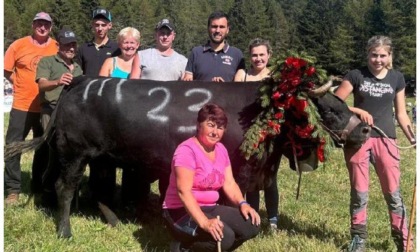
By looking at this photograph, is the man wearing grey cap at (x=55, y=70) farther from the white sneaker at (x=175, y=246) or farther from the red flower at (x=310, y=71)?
the red flower at (x=310, y=71)

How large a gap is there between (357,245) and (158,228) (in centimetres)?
205

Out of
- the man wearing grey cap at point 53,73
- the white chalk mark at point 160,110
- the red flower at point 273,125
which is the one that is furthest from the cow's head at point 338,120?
the man wearing grey cap at point 53,73

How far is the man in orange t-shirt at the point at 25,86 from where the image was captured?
6.54m

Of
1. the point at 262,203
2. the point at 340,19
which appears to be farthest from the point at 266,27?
the point at 262,203

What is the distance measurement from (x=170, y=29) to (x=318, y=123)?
6.98ft

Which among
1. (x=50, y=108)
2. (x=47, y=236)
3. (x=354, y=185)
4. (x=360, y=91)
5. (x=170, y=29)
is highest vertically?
(x=170, y=29)

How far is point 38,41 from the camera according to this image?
21.9 feet

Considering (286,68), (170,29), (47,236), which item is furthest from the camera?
(170,29)

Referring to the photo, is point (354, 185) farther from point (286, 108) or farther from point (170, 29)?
point (170, 29)

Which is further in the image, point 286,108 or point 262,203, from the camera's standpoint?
point 262,203

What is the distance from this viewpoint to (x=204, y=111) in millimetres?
4320

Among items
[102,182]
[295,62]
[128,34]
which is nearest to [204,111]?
[295,62]

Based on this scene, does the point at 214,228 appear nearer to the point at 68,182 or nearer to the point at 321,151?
the point at 321,151

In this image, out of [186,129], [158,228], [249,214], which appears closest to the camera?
[249,214]
